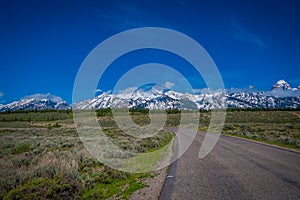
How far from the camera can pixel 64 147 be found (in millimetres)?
18109

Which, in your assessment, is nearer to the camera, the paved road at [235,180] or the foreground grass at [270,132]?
the paved road at [235,180]

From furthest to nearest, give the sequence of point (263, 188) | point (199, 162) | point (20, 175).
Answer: point (199, 162) → point (20, 175) → point (263, 188)

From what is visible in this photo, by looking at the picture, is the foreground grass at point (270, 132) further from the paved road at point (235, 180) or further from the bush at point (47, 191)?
the bush at point (47, 191)

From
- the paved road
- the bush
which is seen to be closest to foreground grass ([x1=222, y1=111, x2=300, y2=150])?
the paved road

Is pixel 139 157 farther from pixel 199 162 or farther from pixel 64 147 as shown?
pixel 64 147

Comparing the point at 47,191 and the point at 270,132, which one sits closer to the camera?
the point at 47,191

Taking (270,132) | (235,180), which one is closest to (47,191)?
(235,180)

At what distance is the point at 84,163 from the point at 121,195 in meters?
5.31

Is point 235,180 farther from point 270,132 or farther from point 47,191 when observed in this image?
point 270,132

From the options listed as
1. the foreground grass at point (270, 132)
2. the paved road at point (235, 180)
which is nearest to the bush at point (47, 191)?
the paved road at point (235, 180)

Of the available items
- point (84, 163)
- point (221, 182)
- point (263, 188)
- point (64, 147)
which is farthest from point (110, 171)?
point (64, 147)

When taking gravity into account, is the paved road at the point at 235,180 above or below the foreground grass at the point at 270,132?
below

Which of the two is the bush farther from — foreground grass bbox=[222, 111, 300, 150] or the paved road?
foreground grass bbox=[222, 111, 300, 150]

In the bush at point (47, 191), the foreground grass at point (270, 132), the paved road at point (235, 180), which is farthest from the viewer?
the foreground grass at point (270, 132)
